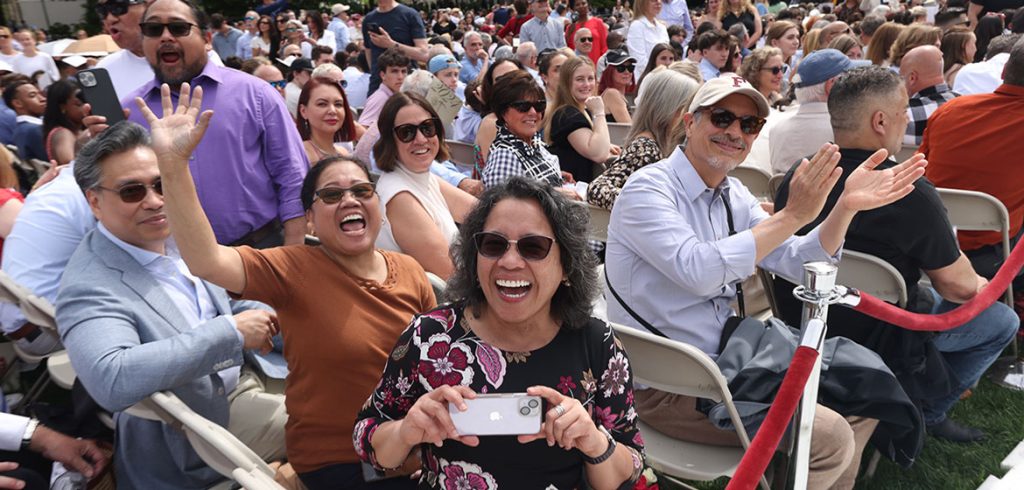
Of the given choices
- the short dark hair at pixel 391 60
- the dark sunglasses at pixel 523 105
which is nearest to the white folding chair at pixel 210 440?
the dark sunglasses at pixel 523 105

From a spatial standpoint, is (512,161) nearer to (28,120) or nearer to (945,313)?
(945,313)

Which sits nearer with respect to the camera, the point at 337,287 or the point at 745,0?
the point at 337,287

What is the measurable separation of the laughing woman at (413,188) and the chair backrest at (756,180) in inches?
88.3

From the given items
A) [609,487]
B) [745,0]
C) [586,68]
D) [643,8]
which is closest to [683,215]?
[609,487]

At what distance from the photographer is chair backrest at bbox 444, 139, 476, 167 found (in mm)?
6047

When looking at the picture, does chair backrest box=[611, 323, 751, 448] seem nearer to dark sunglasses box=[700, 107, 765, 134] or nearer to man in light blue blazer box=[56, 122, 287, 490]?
dark sunglasses box=[700, 107, 765, 134]

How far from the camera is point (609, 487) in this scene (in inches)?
72.1

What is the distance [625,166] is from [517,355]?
235cm

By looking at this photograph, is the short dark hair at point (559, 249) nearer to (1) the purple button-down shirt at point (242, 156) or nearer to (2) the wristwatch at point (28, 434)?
(2) the wristwatch at point (28, 434)

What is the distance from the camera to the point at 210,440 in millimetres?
1825

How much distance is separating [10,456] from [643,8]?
28.3 feet

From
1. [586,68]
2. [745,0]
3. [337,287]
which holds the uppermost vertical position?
[337,287]

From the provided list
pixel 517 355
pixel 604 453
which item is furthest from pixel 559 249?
pixel 604 453

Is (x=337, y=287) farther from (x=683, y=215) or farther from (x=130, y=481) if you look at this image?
(x=683, y=215)
